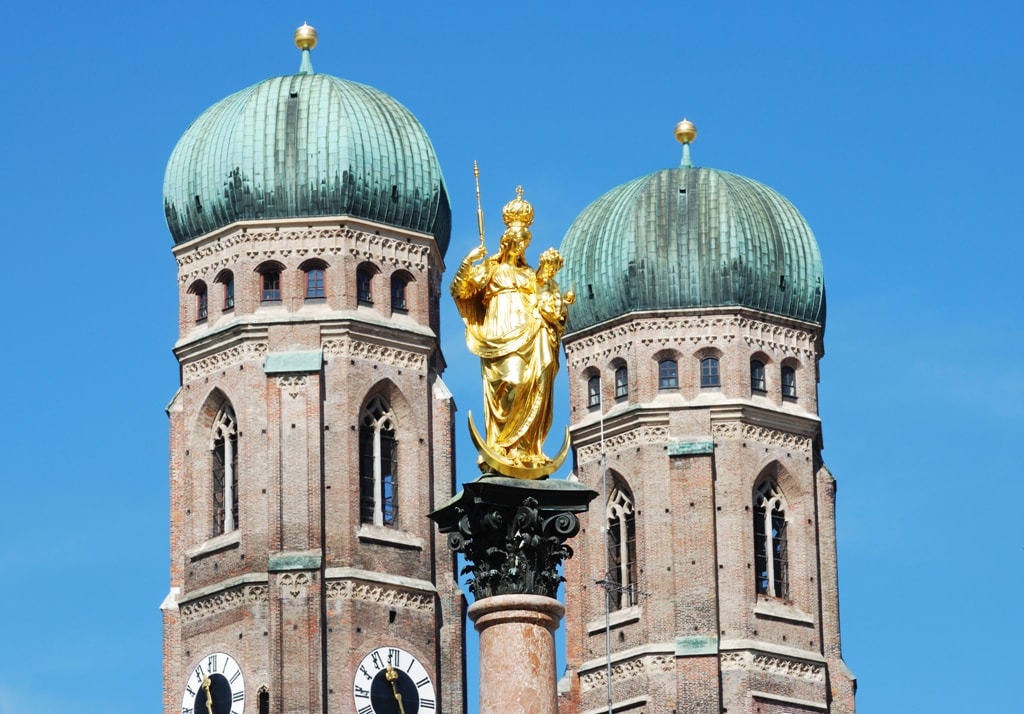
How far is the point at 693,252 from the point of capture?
270ft

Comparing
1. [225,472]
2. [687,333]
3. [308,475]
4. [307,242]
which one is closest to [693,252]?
[687,333]

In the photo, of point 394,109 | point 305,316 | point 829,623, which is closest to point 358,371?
point 305,316

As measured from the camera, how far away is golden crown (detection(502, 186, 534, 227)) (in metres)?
40.0

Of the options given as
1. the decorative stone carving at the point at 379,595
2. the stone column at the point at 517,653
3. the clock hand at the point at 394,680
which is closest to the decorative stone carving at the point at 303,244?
the decorative stone carving at the point at 379,595

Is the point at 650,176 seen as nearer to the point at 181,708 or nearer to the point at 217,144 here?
the point at 217,144

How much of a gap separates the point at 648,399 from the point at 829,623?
6508 millimetres

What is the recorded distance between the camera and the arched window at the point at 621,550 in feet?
266

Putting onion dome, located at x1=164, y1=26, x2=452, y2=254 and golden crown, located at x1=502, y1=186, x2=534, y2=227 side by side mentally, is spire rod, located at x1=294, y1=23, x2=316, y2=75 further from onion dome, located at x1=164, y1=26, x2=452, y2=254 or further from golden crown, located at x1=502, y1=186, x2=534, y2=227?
golden crown, located at x1=502, y1=186, x2=534, y2=227

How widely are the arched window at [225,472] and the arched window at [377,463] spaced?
2668 mm

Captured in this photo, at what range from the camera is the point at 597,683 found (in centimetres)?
8094

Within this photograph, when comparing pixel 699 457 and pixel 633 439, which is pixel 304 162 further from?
pixel 699 457

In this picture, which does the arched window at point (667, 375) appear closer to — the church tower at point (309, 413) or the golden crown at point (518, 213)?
the church tower at point (309, 413)

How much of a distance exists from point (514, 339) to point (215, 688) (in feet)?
124

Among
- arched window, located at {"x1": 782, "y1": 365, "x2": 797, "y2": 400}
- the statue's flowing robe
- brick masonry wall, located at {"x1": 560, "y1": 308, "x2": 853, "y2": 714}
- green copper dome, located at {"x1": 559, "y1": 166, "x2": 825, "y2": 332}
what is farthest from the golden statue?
arched window, located at {"x1": 782, "y1": 365, "x2": 797, "y2": 400}
